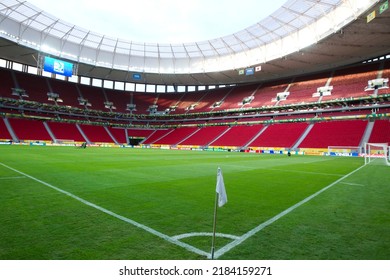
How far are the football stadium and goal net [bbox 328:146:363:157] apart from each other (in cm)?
18

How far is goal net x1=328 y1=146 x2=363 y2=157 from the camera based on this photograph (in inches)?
1416

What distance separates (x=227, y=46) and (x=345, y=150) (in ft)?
108

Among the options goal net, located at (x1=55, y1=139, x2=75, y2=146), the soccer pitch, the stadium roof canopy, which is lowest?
the soccer pitch

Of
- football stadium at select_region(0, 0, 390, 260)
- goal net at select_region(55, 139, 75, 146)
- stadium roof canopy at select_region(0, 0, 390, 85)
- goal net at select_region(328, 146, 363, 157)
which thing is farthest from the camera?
goal net at select_region(55, 139, 75, 146)

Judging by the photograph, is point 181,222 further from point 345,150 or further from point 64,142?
point 64,142

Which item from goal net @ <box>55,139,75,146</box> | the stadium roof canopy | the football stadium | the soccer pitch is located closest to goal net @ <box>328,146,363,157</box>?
the football stadium

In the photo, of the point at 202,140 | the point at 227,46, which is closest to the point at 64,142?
the point at 202,140

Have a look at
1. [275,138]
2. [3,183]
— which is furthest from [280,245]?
[275,138]

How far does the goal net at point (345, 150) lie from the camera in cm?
3597

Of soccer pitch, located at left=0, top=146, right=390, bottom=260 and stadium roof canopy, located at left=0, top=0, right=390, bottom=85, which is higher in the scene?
stadium roof canopy, located at left=0, top=0, right=390, bottom=85

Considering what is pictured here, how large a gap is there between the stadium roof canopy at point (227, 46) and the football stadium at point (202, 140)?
298 mm

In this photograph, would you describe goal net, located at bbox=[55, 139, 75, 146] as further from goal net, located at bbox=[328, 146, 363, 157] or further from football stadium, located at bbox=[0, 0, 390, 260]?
goal net, located at bbox=[328, 146, 363, 157]

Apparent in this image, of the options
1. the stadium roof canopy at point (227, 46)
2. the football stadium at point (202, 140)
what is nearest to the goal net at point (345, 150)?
the football stadium at point (202, 140)

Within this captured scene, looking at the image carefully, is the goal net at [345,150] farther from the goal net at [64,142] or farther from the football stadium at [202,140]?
the goal net at [64,142]
